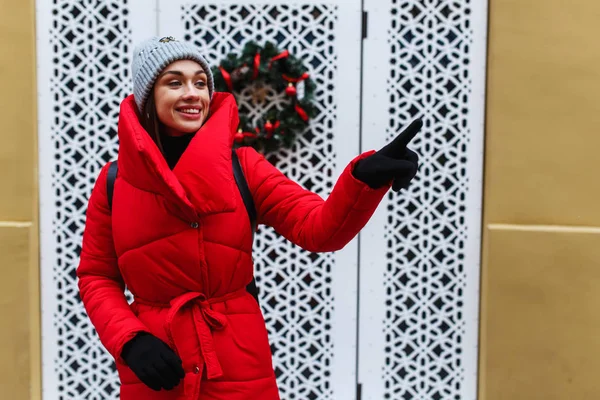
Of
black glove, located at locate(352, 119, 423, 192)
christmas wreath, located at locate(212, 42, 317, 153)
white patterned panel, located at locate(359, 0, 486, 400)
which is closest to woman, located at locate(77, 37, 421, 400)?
black glove, located at locate(352, 119, 423, 192)

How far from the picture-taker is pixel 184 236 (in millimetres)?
1648

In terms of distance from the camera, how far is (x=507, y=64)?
3125 mm

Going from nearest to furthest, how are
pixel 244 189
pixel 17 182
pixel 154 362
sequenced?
pixel 154 362 < pixel 244 189 < pixel 17 182

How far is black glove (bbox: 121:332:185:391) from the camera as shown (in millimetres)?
1566

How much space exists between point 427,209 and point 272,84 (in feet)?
3.99

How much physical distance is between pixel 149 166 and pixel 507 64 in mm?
2357

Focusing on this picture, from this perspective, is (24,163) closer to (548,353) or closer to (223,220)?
(223,220)

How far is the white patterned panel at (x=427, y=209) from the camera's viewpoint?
325 centimetres

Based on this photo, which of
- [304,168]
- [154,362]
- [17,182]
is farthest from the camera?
[304,168]

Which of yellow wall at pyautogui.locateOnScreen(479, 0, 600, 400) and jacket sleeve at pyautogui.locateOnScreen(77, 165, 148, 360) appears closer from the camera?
jacket sleeve at pyautogui.locateOnScreen(77, 165, 148, 360)

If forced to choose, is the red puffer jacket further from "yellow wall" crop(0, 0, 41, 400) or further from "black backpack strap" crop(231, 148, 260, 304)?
"yellow wall" crop(0, 0, 41, 400)

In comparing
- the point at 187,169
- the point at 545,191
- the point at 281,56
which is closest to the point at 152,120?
the point at 187,169

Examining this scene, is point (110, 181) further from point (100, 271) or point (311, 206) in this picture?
point (311, 206)

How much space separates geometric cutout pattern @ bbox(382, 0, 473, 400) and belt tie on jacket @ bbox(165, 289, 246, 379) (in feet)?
5.96
